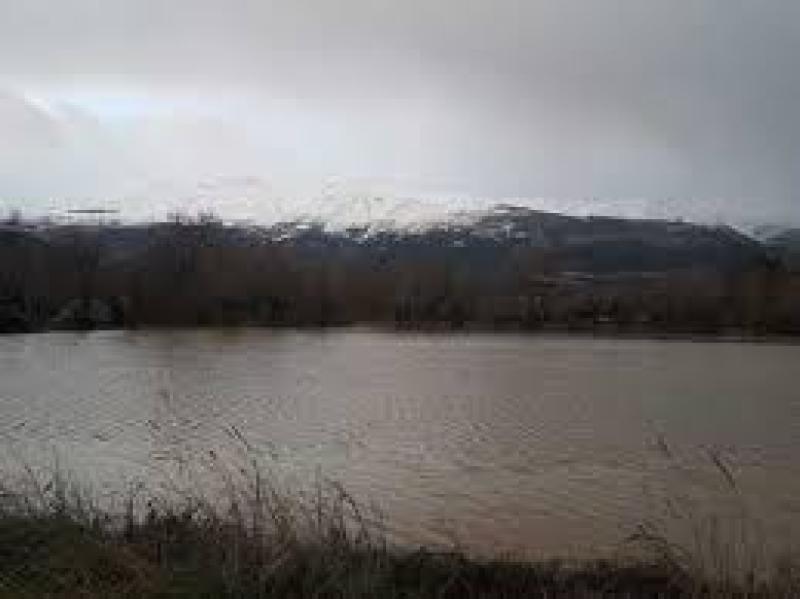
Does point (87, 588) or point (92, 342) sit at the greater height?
point (87, 588)

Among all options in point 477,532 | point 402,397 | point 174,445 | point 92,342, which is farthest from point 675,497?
point 92,342

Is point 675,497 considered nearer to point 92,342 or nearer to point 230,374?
point 230,374

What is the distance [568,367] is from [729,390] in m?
8.78

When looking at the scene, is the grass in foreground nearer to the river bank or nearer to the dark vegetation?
the river bank

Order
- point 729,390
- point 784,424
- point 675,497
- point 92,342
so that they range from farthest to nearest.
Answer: point 92,342 → point 729,390 → point 784,424 → point 675,497

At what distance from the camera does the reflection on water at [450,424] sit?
53.0 feet

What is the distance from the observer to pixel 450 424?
2495cm

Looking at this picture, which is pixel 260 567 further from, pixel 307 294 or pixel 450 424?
pixel 307 294

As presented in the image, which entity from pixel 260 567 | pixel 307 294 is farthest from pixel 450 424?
pixel 307 294

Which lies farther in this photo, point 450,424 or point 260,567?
point 450,424

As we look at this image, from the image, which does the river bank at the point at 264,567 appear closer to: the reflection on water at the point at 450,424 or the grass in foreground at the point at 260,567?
the grass in foreground at the point at 260,567

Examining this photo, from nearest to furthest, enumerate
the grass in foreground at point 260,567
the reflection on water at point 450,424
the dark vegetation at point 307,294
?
the grass in foreground at point 260,567
the reflection on water at point 450,424
the dark vegetation at point 307,294

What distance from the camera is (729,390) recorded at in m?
33.3

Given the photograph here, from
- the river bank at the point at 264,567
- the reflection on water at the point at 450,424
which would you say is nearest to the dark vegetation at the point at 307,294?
the reflection on water at the point at 450,424
